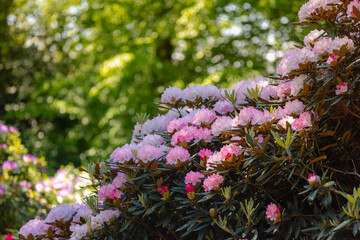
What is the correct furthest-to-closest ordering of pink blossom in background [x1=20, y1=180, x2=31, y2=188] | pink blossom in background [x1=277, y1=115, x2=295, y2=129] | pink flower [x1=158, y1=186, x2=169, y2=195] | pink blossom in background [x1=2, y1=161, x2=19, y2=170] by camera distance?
pink blossom in background [x1=2, y1=161, x2=19, y2=170] < pink blossom in background [x1=20, y1=180, x2=31, y2=188] < pink flower [x1=158, y1=186, x2=169, y2=195] < pink blossom in background [x1=277, y1=115, x2=295, y2=129]

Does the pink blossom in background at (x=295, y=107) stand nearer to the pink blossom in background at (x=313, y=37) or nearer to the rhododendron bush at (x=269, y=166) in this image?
the rhododendron bush at (x=269, y=166)

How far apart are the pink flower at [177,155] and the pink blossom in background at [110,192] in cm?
32

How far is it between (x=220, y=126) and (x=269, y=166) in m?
0.31

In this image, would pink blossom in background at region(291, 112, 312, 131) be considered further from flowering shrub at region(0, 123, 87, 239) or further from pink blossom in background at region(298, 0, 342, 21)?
flowering shrub at region(0, 123, 87, 239)

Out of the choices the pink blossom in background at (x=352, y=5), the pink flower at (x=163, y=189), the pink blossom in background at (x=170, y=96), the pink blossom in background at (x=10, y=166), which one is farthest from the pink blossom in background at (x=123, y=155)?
the pink blossom in background at (x=10, y=166)

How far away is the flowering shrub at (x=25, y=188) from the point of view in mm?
4320

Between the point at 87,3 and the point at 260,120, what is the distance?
7.79m

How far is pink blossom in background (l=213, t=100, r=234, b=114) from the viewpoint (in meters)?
2.06

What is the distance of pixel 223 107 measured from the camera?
207 cm

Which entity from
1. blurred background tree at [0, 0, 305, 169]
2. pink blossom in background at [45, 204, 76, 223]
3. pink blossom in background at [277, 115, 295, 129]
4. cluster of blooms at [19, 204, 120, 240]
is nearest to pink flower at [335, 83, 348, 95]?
pink blossom in background at [277, 115, 295, 129]

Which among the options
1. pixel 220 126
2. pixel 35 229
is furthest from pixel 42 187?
pixel 220 126

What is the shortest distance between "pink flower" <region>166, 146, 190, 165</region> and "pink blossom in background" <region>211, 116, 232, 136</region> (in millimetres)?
168

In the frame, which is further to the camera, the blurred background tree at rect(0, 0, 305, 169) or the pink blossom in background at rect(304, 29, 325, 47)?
the blurred background tree at rect(0, 0, 305, 169)

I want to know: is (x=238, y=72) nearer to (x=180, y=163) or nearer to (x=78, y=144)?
(x=180, y=163)
